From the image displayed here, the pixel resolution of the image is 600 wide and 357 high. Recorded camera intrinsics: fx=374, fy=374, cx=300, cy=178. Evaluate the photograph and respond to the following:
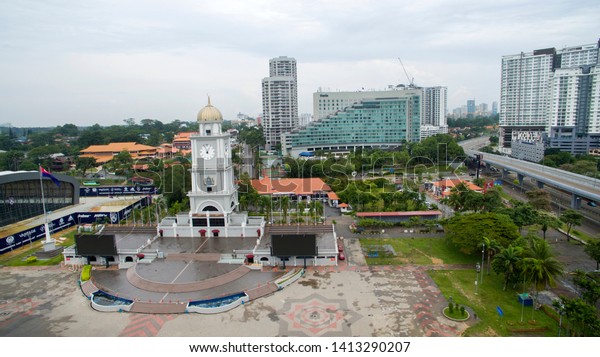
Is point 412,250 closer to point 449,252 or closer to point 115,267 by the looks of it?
point 449,252

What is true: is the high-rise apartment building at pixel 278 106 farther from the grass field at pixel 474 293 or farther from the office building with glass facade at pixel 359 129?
the grass field at pixel 474 293

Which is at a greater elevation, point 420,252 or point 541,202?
point 541,202

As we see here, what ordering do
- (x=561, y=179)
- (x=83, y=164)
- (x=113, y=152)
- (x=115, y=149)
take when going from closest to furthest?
(x=561, y=179) < (x=83, y=164) < (x=113, y=152) < (x=115, y=149)

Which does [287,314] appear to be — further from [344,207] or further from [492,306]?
[344,207]

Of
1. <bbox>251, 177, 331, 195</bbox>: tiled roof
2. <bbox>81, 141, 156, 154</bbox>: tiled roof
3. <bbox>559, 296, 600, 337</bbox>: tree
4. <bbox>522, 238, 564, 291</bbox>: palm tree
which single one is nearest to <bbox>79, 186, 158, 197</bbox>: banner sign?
<bbox>251, 177, 331, 195</bbox>: tiled roof

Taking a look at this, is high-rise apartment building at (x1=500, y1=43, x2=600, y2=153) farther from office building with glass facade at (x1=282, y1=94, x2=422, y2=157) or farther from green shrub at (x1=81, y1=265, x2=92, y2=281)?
green shrub at (x1=81, y1=265, x2=92, y2=281)

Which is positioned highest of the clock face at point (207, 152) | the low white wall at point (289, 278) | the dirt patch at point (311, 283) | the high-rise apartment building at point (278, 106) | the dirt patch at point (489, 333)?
the high-rise apartment building at point (278, 106)

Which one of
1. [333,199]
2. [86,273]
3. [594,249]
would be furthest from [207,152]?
[594,249]

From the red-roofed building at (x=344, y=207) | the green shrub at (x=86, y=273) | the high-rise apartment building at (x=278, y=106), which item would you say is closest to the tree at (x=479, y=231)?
the red-roofed building at (x=344, y=207)
